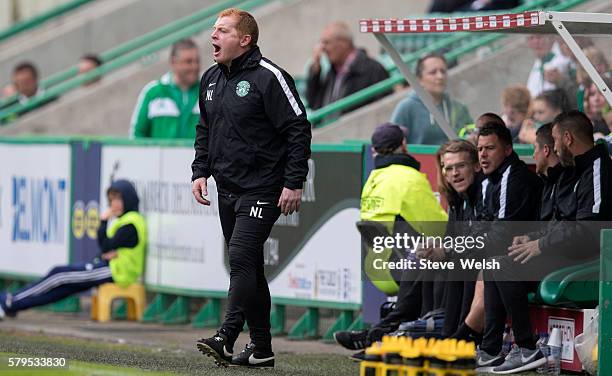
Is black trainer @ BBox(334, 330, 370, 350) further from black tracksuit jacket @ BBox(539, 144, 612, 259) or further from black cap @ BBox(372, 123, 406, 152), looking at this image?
black tracksuit jacket @ BBox(539, 144, 612, 259)

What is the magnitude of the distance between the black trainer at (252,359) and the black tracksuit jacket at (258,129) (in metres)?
1.02

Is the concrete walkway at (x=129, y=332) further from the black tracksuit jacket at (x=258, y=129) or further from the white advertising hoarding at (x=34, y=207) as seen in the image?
the black tracksuit jacket at (x=258, y=129)

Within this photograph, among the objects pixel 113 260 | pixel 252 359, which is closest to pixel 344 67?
pixel 113 260

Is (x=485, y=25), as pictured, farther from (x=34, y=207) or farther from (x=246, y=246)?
(x=34, y=207)

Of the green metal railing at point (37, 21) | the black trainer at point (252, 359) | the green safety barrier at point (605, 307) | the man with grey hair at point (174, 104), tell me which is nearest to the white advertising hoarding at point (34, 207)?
the man with grey hair at point (174, 104)

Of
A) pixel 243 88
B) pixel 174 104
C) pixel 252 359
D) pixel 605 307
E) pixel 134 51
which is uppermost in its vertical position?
pixel 134 51

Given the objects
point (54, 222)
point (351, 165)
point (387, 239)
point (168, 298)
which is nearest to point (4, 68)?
point (54, 222)

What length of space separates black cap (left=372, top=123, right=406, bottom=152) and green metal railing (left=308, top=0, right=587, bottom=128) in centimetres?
244

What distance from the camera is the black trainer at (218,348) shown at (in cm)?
882

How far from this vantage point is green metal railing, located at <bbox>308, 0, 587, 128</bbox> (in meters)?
13.0

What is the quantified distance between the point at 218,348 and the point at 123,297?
17.4 ft

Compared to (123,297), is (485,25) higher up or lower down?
higher up

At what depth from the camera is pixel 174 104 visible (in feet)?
47.7

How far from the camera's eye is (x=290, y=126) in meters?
9.05
